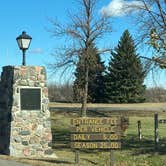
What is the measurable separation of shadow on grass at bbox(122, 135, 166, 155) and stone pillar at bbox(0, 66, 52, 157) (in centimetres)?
377

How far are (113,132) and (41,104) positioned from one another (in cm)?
324

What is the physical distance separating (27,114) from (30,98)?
52cm

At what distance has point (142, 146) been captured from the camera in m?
21.1

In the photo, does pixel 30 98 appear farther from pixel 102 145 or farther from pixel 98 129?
pixel 102 145

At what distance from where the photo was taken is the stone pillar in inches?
658

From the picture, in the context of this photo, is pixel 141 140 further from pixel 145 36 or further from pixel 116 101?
pixel 116 101

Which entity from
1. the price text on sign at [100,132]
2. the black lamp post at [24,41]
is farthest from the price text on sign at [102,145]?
the black lamp post at [24,41]

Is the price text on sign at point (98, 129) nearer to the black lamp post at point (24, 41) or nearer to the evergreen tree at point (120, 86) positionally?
the black lamp post at point (24, 41)

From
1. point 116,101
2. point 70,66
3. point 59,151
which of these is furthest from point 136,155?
point 116,101

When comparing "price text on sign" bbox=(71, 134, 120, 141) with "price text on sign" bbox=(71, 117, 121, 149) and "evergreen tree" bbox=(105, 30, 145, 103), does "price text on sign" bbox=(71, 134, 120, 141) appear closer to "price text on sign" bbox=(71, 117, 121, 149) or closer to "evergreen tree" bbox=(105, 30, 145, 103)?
"price text on sign" bbox=(71, 117, 121, 149)

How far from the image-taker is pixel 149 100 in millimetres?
A: 86562

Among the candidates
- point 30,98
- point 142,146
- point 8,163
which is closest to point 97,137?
point 8,163

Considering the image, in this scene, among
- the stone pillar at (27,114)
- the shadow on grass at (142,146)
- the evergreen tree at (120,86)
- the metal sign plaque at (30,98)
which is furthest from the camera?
the evergreen tree at (120,86)

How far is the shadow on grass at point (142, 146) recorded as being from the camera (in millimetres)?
19141
